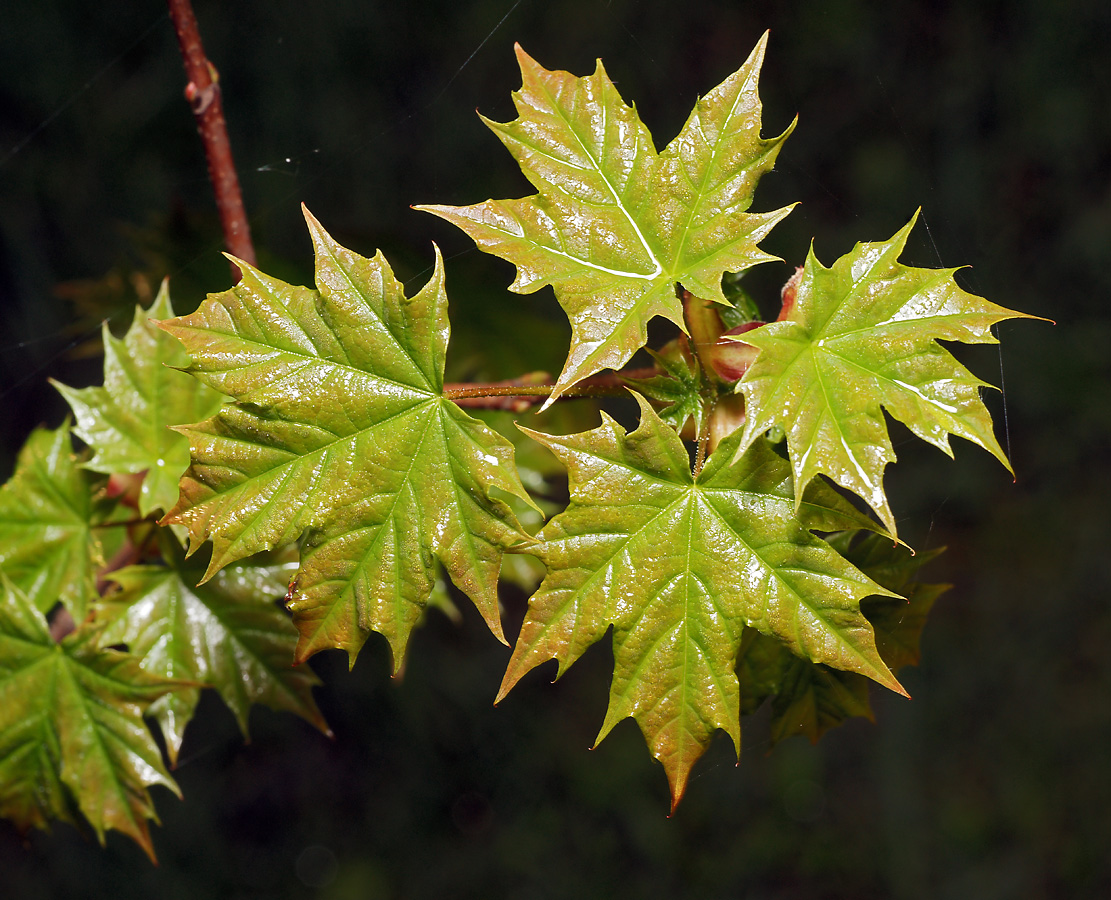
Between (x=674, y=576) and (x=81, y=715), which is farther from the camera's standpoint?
(x=81, y=715)

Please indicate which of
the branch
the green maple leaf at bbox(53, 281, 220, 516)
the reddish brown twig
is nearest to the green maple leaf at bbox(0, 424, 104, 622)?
the green maple leaf at bbox(53, 281, 220, 516)

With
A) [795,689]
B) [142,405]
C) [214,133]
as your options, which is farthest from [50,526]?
[795,689]

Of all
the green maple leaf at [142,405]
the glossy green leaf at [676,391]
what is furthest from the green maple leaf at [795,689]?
the green maple leaf at [142,405]

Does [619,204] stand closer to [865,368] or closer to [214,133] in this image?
[865,368]

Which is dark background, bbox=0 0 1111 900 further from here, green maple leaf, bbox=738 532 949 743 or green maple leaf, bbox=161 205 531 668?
green maple leaf, bbox=738 532 949 743

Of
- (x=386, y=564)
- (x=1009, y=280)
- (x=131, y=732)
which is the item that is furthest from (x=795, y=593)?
(x=1009, y=280)
